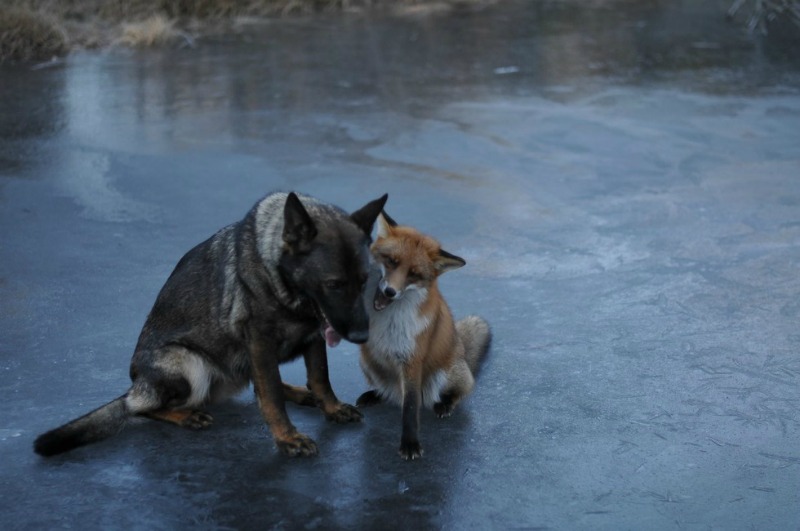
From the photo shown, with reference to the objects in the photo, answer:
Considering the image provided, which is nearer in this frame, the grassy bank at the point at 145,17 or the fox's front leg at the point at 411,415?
the fox's front leg at the point at 411,415

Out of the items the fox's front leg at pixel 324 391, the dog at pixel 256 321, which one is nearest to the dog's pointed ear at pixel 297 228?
the dog at pixel 256 321

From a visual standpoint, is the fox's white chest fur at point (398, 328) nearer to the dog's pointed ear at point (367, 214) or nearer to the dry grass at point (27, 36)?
the dog's pointed ear at point (367, 214)

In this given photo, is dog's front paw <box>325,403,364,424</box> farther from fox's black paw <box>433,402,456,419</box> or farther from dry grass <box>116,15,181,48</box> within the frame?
dry grass <box>116,15,181,48</box>

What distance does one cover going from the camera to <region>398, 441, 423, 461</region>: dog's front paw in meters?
5.00

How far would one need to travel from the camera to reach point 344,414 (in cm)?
539

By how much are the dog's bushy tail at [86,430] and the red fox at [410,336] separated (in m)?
1.26

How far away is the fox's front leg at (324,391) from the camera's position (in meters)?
5.36

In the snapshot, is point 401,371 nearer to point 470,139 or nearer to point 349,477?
point 349,477

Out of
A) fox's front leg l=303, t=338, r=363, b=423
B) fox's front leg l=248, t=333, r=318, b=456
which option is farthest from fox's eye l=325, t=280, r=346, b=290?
fox's front leg l=303, t=338, r=363, b=423

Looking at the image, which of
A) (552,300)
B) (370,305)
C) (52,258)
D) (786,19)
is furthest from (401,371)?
(786,19)

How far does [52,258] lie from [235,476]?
3465mm

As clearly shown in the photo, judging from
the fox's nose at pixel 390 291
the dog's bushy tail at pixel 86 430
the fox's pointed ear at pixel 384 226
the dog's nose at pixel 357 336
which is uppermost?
the fox's pointed ear at pixel 384 226

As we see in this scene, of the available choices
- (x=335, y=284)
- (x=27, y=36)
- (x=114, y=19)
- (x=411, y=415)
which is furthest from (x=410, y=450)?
(x=114, y=19)

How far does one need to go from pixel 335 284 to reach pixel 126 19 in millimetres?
11699
